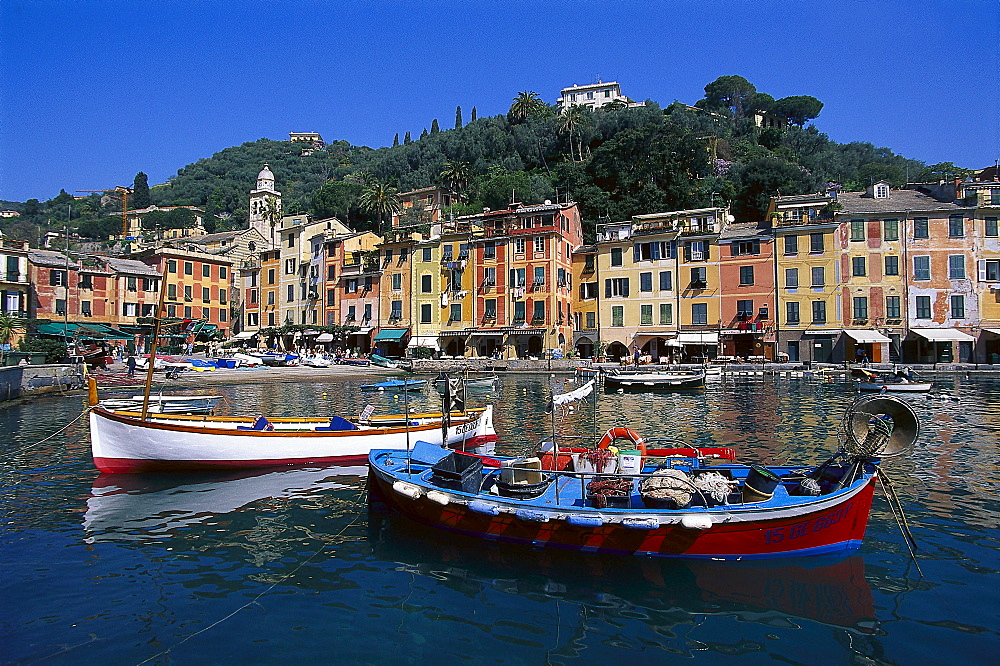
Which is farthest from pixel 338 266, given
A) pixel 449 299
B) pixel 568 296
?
pixel 568 296

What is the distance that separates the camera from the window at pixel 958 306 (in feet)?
157

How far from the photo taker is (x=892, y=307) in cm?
4894

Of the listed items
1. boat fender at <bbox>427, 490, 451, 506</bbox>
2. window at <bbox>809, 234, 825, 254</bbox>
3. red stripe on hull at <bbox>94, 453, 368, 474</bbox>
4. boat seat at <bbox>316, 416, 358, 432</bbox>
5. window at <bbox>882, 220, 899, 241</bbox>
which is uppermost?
window at <bbox>882, 220, 899, 241</bbox>

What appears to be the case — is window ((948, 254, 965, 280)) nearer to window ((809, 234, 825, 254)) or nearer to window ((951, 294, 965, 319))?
window ((951, 294, 965, 319))

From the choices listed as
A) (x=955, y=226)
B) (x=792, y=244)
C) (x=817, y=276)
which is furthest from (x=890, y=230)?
(x=792, y=244)

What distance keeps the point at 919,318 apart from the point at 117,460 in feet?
178

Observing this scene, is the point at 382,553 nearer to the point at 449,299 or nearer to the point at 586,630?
the point at 586,630

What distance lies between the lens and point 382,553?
10.5 m

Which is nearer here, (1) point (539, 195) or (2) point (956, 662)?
(2) point (956, 662)

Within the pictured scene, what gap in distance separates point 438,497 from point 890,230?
169 feet

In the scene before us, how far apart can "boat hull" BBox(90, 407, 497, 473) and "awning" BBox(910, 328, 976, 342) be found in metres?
44.4

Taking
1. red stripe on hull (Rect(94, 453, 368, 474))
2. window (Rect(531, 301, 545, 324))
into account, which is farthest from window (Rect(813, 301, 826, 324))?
red stripe on hull (Rect(94, 453, 368, 474))

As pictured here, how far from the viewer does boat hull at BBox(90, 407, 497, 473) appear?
15484mm

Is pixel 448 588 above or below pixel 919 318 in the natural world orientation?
below
